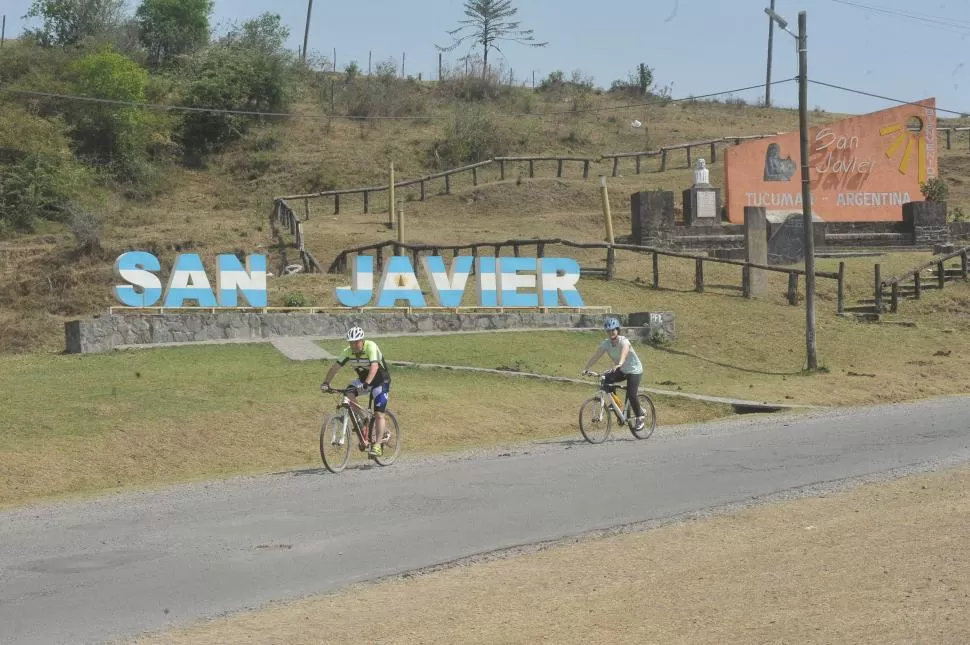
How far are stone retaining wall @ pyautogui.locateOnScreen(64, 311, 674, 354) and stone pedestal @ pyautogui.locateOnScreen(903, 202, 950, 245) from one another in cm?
2005

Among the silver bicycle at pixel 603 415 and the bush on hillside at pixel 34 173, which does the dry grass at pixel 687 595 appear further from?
the bush on hillside at pixel 34 173

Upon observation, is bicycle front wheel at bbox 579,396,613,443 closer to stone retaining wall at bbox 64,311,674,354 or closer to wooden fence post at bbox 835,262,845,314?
stone retaining wall at bbox 64,311,674,354

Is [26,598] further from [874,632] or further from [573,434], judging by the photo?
[573,434]

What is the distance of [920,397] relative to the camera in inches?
1048

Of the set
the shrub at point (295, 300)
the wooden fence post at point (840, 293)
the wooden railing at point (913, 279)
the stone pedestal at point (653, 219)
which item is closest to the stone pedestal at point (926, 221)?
the wooden railing at point (913, 279)

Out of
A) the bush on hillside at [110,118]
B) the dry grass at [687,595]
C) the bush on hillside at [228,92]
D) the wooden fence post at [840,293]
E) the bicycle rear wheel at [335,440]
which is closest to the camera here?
the dry grass at [687,595]

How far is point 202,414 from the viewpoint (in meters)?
20.1

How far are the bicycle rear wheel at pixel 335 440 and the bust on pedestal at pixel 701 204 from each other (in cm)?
2964

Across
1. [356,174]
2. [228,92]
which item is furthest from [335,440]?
[228,92]

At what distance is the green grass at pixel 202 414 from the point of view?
17.5 meters

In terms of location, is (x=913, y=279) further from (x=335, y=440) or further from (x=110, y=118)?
(x=110, y=118)

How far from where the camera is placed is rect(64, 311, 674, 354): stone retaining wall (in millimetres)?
26312

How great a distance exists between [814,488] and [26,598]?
30.5ft

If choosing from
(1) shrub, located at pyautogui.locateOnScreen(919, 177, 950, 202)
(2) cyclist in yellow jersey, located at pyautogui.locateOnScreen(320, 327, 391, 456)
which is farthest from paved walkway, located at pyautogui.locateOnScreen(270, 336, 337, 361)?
(1) shrub, located at pyautogui.locateOnScreen(919, 177, 950, 202)
